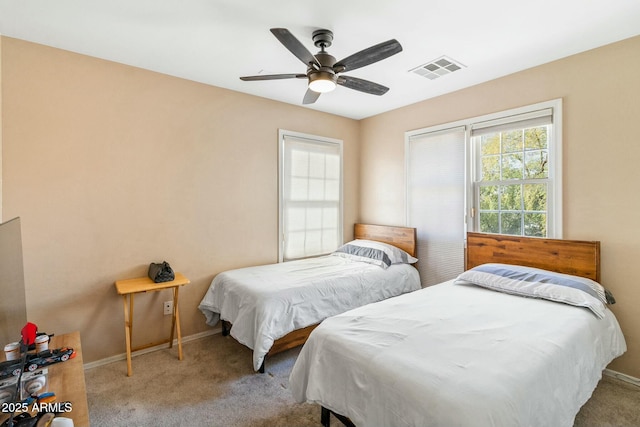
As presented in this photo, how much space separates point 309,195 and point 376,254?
115 centimetres

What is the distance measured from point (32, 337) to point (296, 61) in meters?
2.58

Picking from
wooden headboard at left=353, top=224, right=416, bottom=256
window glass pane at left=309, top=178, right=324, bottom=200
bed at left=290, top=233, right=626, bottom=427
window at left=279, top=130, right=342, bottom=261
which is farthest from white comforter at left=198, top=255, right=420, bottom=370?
window glass pane at left=309, top=178, right=324, bottom=200

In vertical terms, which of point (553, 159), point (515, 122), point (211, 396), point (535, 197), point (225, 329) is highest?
point (515, 122)

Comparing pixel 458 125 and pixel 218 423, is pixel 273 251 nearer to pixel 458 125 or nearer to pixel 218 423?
pixel 218 423

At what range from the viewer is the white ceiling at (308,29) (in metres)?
1.93

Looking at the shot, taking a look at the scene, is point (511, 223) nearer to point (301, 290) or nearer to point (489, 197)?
point (489, 197)

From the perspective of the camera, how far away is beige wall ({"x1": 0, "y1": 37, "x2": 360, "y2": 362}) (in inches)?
92.9

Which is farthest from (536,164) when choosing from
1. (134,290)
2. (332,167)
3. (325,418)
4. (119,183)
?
(119,183)

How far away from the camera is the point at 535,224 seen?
2.86 m

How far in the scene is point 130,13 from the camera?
2004 millimetres

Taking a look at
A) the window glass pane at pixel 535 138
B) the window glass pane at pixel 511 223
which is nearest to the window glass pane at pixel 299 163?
the window glass pane at pixel 511 223

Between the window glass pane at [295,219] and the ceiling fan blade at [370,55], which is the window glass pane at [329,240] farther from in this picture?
the ceiling fan blade at [370,55]

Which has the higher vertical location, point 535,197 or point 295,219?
point 535,197

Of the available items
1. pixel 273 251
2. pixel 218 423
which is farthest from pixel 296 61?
pixel 218 423
